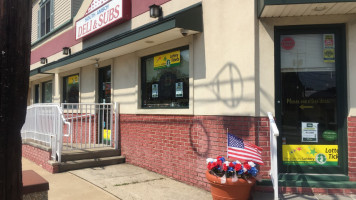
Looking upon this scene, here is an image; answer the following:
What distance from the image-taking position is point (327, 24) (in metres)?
4.56

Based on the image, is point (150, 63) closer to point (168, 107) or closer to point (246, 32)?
point (168, 107)

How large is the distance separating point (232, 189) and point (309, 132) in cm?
168

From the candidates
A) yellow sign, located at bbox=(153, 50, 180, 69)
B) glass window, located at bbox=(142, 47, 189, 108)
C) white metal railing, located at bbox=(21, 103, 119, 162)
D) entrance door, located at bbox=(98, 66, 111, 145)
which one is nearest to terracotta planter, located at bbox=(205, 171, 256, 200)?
glass window, located at bbox=(142, 47, 189, 108)

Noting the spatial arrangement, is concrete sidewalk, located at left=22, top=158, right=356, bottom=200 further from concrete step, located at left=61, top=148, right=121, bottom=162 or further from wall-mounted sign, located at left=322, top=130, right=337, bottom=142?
wall-mounted sign, located at left=322, top=130, right=337, bottom=142

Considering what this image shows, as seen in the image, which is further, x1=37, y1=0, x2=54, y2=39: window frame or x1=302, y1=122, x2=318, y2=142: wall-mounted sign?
x1=37, y1=0, x2=54, y2=39: window frame

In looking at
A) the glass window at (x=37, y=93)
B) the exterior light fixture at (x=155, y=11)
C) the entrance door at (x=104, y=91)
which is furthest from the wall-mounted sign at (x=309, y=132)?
the glass window at (x=37, y=93)

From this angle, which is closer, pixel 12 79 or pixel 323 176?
pixel 12 79

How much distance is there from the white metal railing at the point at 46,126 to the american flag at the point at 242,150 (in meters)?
3.76

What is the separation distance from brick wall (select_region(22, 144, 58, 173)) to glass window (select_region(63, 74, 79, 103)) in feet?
8.70

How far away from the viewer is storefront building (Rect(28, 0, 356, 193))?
4453 mm

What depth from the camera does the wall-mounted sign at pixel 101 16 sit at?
23.7 ft

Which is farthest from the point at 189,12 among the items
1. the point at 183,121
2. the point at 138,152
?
the point at 138,152

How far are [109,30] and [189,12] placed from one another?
354 centimetres

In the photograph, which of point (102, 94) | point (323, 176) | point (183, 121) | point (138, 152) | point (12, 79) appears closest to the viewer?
point (12, 79)
